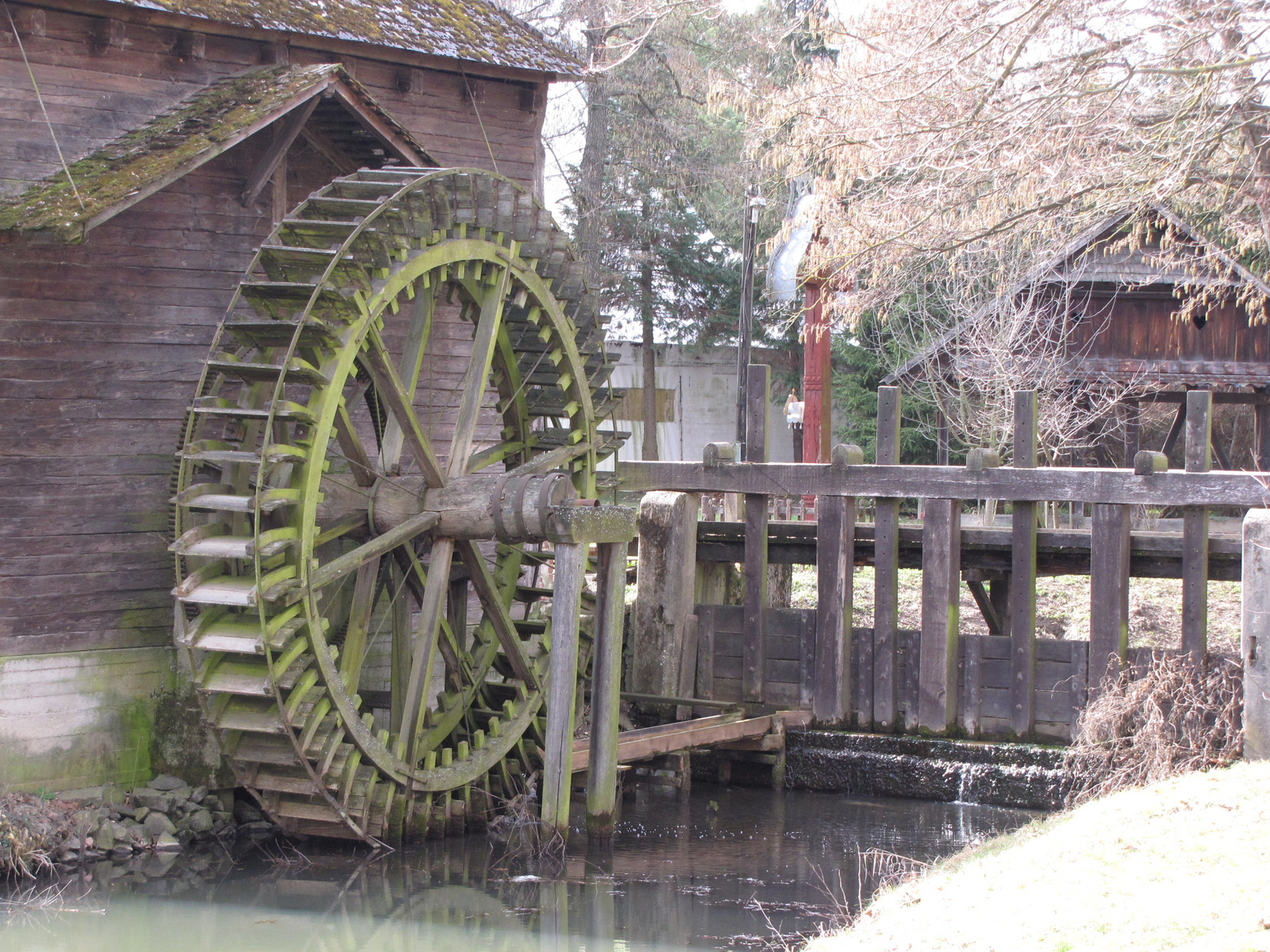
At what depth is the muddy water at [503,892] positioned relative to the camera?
20.3ft

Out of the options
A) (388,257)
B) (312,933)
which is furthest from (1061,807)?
(388,257)

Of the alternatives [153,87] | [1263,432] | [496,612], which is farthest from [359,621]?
[1263,432]

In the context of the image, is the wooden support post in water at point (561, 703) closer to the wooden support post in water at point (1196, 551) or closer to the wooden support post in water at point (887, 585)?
the wooden support post in water at point (887, 585)

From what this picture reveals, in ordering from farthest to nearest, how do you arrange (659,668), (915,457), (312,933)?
(915,457) < (659,668) < (312,933)

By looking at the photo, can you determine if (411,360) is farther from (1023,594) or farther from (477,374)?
(1023,594)

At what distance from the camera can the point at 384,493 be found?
8.07 m

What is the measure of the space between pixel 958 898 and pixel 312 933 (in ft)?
9.97

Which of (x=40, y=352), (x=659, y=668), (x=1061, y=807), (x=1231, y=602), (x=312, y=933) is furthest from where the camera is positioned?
(x=1231, y=602)

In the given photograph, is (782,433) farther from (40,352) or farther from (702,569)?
(40,352)

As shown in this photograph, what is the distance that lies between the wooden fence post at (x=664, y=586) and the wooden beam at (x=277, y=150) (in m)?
3.38

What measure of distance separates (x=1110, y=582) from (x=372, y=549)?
15.3ft

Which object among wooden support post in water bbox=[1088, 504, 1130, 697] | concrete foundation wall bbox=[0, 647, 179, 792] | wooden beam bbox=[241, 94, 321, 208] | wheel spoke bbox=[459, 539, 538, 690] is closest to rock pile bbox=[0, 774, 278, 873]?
concrete foundation wall bbox=[0, 647, 179, 792]

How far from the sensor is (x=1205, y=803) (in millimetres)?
6297

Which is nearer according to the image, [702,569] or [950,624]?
[950,624]
